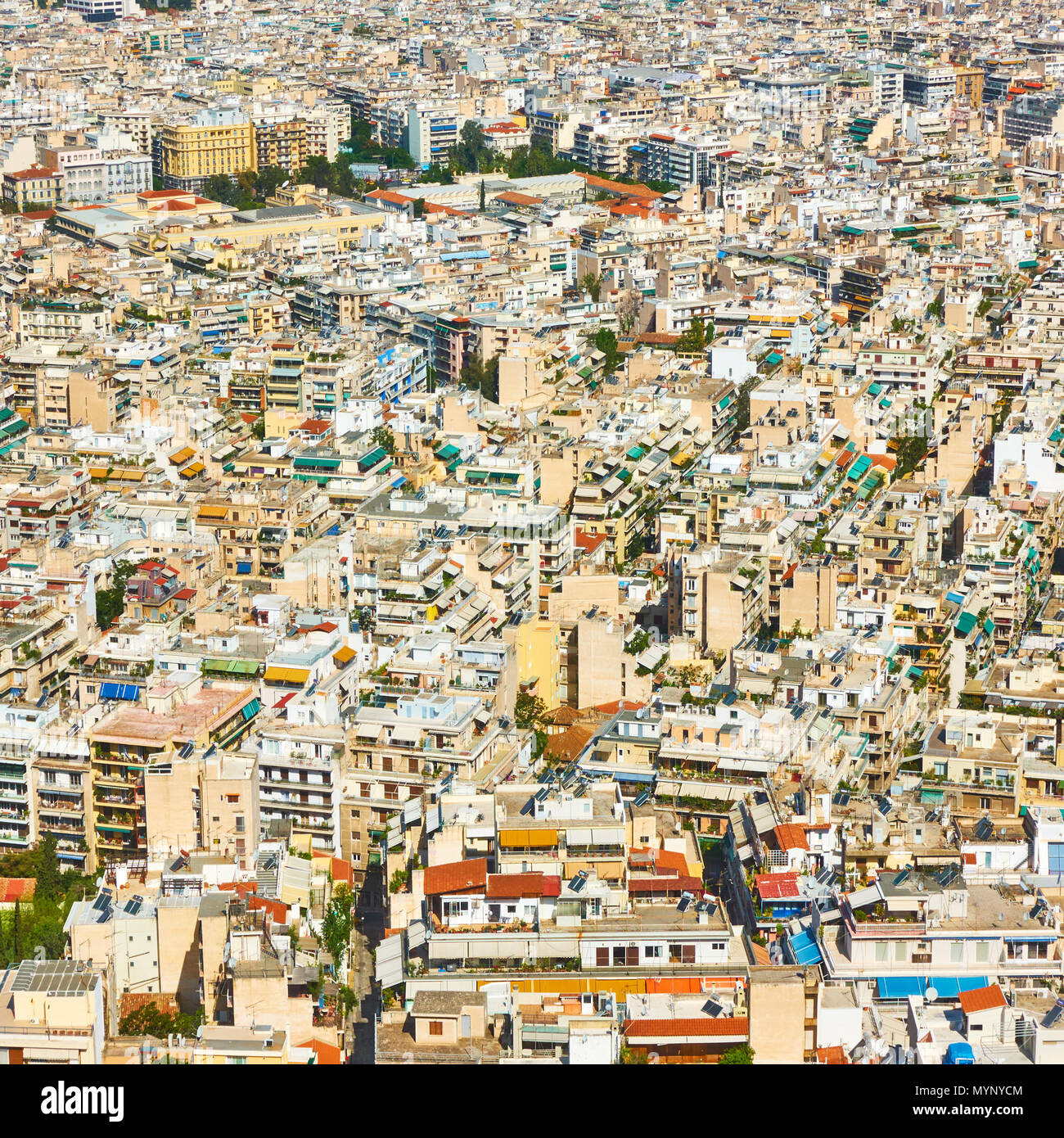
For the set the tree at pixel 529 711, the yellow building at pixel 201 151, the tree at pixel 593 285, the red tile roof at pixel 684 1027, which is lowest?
the tree at pixel 529 711

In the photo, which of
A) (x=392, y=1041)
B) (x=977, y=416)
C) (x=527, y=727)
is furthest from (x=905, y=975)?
(x=977, y=416)

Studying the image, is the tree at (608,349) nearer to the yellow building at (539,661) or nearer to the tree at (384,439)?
the tree at (384,439)

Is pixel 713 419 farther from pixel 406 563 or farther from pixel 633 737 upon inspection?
pixel 633 737

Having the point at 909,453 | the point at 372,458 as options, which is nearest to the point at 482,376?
the point at 372,458

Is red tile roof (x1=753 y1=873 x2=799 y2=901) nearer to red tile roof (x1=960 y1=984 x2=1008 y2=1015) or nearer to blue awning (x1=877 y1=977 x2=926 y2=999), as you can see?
blue awning (x1=877 y1=977 x2=926 y2=999)

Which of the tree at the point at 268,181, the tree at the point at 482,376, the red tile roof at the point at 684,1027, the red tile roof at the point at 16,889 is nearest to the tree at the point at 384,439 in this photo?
the tree at the point at 482,376

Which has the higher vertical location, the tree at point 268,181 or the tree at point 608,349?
the tree at point 268,181
